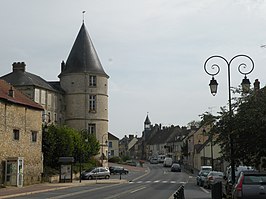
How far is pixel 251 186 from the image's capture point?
17234 mm

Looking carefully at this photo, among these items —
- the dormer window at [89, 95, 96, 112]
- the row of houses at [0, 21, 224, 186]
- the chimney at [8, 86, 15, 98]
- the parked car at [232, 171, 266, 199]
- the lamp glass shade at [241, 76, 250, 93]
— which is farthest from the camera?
the dormer window at [89, 95, 96, 112]

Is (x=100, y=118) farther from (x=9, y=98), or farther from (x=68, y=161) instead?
(x=9, y=98)

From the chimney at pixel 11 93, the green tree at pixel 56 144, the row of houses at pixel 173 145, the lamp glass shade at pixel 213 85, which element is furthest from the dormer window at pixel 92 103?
the lamp glass shade at pixel 213 85

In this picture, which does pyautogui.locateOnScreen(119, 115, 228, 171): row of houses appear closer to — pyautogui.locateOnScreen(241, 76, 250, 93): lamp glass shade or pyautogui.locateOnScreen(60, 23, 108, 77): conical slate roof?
pyautogui.locateOnScreen(60, 23, 108, 77): conical slate roof

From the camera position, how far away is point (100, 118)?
7756 centimetres

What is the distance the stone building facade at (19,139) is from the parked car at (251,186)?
26.5 meters

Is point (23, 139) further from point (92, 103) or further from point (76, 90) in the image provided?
point (76, 90)

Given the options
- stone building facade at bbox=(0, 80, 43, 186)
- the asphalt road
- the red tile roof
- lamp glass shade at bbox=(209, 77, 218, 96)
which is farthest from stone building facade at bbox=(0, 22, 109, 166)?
lamp glass shade at bbox=(209, 77, 218, 96)

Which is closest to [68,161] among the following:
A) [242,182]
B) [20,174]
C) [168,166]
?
[20,174]

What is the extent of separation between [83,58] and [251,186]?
6229 cm

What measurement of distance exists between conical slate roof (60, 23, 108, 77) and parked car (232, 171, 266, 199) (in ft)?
199

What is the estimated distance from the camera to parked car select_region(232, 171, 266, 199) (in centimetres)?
1705

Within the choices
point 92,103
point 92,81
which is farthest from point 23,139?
point 92,81

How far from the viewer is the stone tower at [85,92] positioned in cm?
7694
